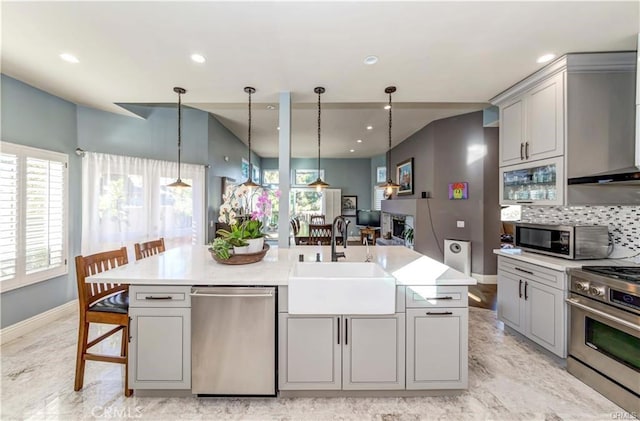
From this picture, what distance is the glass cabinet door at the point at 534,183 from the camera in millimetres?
2424

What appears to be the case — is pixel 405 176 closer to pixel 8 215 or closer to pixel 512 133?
pixel 512 133

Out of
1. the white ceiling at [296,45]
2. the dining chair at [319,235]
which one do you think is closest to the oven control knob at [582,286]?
the white ceiling at [296,45]

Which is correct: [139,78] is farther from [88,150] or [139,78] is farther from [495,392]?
[495,392]

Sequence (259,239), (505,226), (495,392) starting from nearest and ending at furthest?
(495,392) < (259,239) < (505,226)

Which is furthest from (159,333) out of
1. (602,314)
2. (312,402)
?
(602,314)

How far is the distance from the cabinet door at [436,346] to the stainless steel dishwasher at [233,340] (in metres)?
0.95

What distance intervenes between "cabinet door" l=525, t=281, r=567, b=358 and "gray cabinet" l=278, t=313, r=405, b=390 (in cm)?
150

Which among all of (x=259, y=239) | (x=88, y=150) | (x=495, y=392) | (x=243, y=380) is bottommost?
(x=495, y=392)

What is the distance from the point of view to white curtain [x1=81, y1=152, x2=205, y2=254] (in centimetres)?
349

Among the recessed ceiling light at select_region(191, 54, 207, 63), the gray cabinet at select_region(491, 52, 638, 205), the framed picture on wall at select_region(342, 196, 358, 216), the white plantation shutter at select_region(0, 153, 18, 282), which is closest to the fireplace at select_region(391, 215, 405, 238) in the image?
the framed picture on wall at select_region(342, 196, 358, 216)

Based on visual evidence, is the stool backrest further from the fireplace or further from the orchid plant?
the fireplace

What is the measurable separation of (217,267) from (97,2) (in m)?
1.93

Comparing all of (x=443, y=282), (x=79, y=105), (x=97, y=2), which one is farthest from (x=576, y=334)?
(x=79, y=105)

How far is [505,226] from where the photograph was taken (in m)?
5.43
